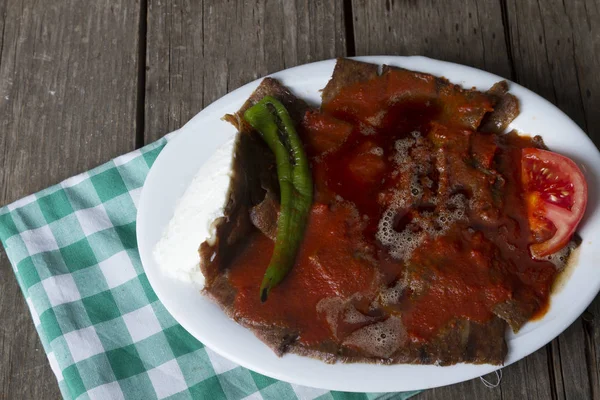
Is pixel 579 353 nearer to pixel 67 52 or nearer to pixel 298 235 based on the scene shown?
pixel 298 235

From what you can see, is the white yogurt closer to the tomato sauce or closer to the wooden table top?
the tomato sauce

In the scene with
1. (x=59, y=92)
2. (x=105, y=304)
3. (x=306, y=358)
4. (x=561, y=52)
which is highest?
(x=561, y=52)

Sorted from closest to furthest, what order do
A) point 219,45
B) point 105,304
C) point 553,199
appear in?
point 553,199
point 105,304
point 219,45

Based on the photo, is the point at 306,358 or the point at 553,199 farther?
the point at 553,199

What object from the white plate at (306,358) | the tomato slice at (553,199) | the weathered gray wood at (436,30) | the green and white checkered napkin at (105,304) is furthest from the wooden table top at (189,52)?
the tomato slice at (553,199)

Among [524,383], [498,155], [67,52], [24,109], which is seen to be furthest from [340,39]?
[524,383]

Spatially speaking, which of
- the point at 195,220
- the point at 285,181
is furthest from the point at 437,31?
the point at 195,220

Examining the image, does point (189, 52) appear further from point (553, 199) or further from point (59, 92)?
point (553, 199)

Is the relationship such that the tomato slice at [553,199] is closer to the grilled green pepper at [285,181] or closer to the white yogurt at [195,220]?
the grilled green pepper at [285,181]
